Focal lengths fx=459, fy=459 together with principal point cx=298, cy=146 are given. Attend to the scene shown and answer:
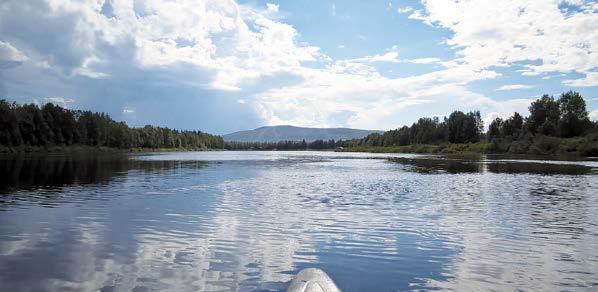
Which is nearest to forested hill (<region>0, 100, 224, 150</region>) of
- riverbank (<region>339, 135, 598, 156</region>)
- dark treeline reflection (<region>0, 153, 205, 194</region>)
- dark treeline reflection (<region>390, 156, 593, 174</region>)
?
dark treeline reflection (<region>0, 153, 205, 194</region>)

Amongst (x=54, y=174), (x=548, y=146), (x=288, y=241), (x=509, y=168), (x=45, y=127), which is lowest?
(x=288, y=241)

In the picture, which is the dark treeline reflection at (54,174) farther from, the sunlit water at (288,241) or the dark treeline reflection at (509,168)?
the dark treeline reflection at (509,168)

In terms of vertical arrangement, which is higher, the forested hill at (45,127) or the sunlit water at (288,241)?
the forested hill at (45,127)

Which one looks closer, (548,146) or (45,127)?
(548,146)

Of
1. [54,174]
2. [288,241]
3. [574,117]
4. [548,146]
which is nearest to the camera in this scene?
[288,241]

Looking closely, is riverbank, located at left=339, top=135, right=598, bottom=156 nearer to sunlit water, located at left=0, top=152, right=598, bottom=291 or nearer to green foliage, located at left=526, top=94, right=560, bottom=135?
green foliage, located at left=526, top=94, right=560, bottom=135

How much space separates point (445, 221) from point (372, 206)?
17.9ft

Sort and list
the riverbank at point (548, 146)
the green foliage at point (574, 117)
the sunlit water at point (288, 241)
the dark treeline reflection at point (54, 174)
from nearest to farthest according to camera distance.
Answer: the sunlit water at point (288, 241) < the dark treeline reflection at point (54, 174) < the riverbank at point (548, 146) < the green foliage at point (574, 117)

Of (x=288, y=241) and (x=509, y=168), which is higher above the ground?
(x=509, y=168)

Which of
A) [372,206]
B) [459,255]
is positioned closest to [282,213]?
[372,206]

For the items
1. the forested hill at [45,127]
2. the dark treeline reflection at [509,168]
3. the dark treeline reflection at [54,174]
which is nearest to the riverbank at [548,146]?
the dark treeline reflection at [509,168]

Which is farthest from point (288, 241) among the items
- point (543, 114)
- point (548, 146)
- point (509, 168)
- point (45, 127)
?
point (543, 114)

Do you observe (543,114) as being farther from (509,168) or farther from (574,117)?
(509,168)

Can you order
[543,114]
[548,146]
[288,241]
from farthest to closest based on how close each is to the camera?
[543,114]
[548,146]
[288,241]
